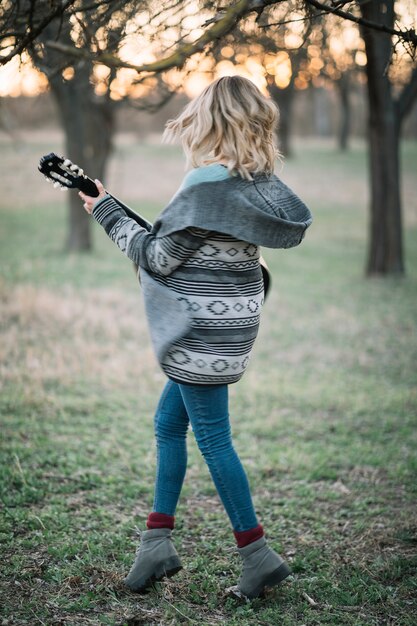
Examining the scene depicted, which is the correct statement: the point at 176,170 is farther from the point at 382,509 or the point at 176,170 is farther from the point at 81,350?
the point at 382,509

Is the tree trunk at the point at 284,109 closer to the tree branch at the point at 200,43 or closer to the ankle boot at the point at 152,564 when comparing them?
the tree branch at the point at 200,43

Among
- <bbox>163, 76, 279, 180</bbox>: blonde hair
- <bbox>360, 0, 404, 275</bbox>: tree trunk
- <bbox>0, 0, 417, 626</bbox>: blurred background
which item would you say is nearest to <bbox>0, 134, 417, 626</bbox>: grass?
<bbox>0, 0, 417, 626</bbox>: blurred background

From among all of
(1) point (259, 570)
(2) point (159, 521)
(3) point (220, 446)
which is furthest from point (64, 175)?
(1) point (259, 570)

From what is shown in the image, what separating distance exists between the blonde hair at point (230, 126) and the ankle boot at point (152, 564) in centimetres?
156

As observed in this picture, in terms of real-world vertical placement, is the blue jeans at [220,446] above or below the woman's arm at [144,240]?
below

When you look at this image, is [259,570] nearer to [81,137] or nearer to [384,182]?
[384,182]

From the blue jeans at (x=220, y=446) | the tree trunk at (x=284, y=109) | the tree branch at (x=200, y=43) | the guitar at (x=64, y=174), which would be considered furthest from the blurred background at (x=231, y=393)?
the tree trunk at (x=284, y=109)

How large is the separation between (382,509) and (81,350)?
403 centimetres

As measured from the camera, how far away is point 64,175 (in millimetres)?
2588

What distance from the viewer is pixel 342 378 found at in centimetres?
631

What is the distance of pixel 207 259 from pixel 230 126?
0.51m

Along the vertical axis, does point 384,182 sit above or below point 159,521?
above

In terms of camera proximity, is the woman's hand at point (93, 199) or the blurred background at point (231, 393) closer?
the woman's hand at point (93, 199)

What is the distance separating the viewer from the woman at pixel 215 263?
2344 millimetres
